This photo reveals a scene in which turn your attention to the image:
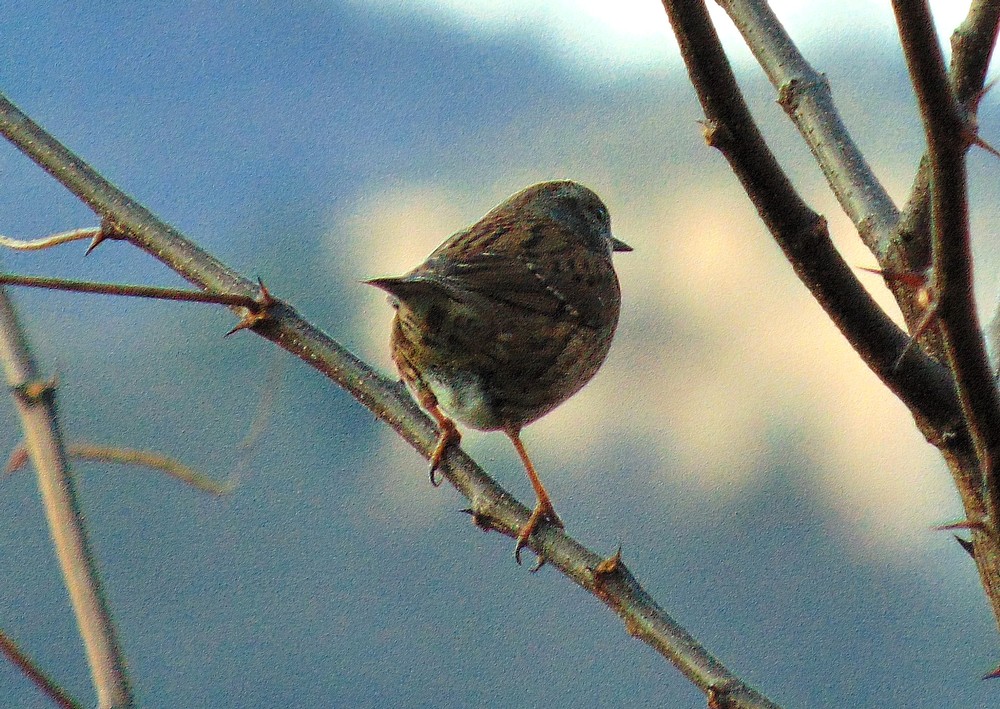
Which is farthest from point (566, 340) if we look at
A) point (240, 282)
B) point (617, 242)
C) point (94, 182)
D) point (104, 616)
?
point (104, 616)

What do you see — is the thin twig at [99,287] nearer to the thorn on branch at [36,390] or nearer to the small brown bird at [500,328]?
the thorn on branch at [36,390]

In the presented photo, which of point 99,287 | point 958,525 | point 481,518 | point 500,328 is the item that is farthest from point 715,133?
point 500,328

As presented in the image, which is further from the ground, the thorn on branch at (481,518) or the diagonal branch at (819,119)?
the diagonal branch at (819,119)

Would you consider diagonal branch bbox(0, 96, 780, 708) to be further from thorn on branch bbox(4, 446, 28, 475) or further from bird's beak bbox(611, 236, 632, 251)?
bird's beak bbox(611, 236, 632, 251)

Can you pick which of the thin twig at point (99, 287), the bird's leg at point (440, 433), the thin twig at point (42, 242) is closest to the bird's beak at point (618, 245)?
the bird's leg at point (440, 433)

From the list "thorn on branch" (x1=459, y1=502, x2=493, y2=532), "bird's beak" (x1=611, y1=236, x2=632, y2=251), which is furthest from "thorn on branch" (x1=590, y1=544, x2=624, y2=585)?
"bird's beak" (x1=611, y1=236, x2=632, y2=251)
